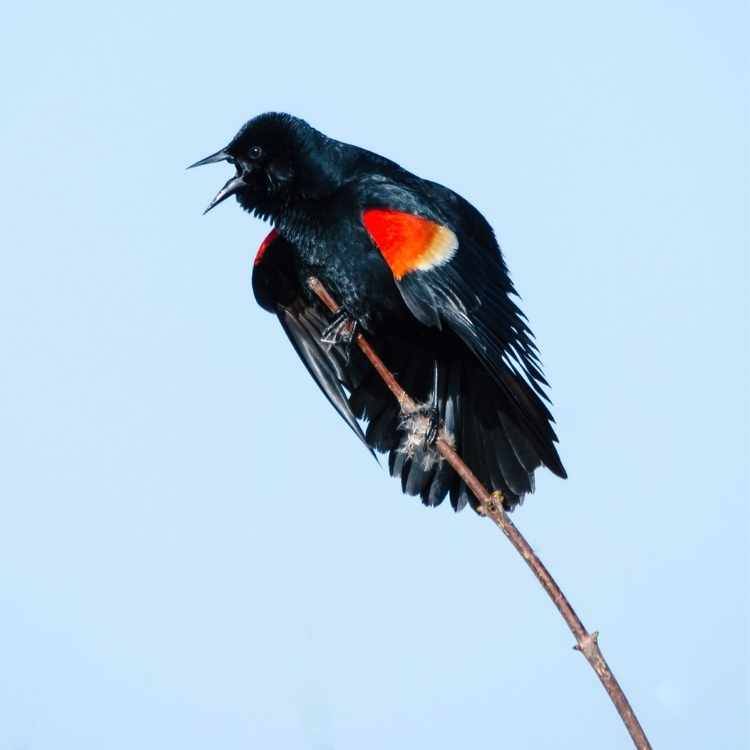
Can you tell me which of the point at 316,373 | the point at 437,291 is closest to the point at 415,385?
the point at 316,373

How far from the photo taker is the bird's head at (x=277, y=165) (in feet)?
14.3

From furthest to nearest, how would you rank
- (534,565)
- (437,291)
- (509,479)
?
1. (509,479)
2. (437,291)
3. (534,565)

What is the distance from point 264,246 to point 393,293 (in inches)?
27.7

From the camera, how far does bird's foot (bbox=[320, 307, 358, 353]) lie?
431 centimetres

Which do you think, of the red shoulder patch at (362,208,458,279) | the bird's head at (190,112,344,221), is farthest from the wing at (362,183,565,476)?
the bird's head at (190,112,344,221)

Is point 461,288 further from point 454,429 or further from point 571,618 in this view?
point 571,618

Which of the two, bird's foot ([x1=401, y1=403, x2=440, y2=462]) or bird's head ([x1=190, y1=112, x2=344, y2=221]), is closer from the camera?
bird's foot ([x1=401, y1=403, x2=440, y2=462])

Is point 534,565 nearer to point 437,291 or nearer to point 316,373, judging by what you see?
point 437,291

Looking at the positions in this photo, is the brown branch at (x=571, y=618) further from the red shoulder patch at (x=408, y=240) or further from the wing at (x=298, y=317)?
the wing at (x=298, y=317)

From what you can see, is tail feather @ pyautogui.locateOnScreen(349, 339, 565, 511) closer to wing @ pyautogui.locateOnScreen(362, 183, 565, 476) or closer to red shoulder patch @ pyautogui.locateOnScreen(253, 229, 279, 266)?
wing @ pyautogui.locateOnScreen(362, 183, 565, 476)

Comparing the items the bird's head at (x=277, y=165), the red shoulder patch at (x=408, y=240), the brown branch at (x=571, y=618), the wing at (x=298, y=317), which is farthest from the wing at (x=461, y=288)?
the brown branch at (x=571, y=618)

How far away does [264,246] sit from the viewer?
460cm

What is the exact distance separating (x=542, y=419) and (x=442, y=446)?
1.00m

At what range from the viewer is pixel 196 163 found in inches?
170
